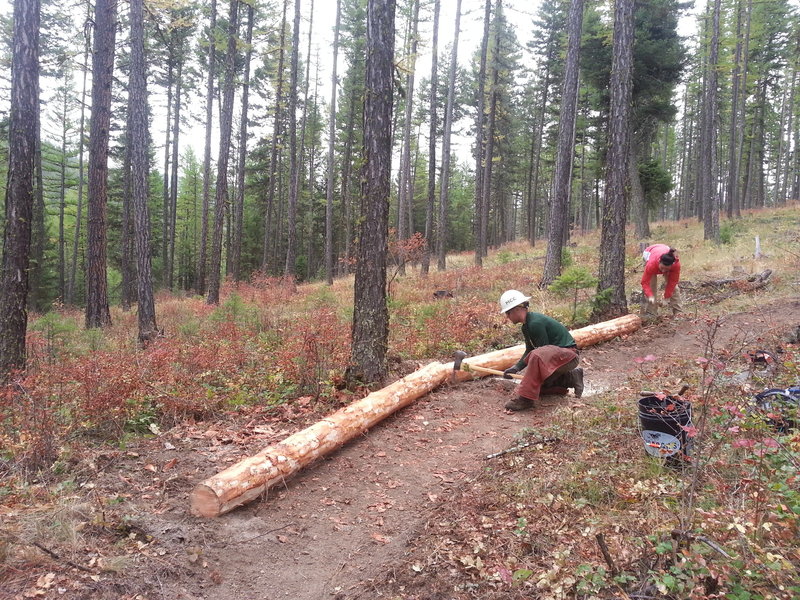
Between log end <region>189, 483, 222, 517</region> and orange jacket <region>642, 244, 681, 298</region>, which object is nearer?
log end <region>189, 483, 222, 517</region>

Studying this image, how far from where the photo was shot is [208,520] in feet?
11.9

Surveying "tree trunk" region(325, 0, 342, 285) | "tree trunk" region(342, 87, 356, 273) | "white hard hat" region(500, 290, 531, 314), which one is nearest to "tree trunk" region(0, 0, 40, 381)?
"white hard hat" region(500, 290, 531, 314)

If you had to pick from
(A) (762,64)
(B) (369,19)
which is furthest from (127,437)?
(A) (762,64)

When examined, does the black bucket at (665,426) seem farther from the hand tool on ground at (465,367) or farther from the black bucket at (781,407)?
the hand tool on ground at (465,367)

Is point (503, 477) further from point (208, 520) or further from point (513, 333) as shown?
point (513, 333)

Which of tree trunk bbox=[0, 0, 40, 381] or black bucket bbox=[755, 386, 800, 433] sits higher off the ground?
tree trunk bbox=[0, 0, 40, 381]

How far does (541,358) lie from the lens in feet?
19.1

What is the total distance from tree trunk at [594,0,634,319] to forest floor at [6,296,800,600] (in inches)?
180

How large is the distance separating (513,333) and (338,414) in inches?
208

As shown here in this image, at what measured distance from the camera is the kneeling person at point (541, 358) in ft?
19.2

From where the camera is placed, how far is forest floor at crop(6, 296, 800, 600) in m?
2.94

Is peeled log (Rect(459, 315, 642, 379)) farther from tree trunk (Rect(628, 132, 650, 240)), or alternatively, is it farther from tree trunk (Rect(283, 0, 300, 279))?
tree trunk (Rect(628, 132, 650, 240))

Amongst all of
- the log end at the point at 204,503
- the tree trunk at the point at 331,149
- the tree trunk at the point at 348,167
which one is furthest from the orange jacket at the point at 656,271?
the tree trunk at the point at 348,167

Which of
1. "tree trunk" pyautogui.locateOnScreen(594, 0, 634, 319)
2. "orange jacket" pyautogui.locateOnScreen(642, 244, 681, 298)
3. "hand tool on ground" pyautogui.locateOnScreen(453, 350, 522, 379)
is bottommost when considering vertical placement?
"hand tool on ground" pyautogui.locateOnScreen(453, 350, 522, 379)
